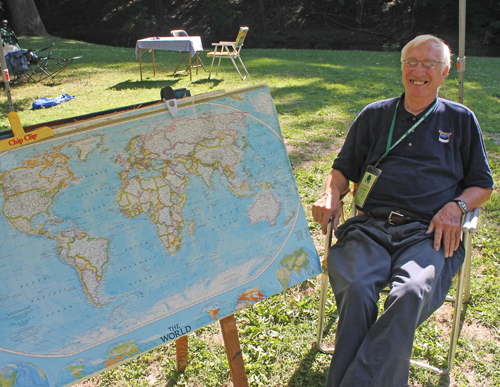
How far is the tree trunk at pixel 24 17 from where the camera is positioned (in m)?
15.4

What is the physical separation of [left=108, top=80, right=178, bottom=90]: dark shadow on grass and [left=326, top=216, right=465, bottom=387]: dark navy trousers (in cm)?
692

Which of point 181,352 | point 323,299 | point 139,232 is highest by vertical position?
point 139,232

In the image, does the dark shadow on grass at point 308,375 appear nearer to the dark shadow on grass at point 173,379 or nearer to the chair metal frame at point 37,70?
the dark shadow on grass at point 173,379

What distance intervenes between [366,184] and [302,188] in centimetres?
167

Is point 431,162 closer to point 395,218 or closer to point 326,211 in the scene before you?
point 395,218

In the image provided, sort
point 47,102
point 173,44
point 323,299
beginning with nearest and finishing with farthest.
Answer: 1. point 323,299
2. point 47,102
3. point 173,44

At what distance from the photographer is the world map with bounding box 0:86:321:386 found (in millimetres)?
1388

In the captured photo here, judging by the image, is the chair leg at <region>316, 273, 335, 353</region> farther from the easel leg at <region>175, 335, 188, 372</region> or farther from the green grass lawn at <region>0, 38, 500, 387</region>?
the easel leg at <region>175, 335, 188, 372</region>

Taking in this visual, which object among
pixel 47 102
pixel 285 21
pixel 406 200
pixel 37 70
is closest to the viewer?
pixel 406 200

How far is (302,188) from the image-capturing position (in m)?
3.67

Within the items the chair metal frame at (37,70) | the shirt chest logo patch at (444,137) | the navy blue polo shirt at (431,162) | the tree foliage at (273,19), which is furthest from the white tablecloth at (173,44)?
the tree foliage at (273,19)

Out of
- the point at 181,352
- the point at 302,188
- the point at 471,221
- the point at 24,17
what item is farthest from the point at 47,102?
the point at 24,17

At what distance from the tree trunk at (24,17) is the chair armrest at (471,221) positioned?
18.1 metres

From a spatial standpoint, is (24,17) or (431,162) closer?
(431,162)
